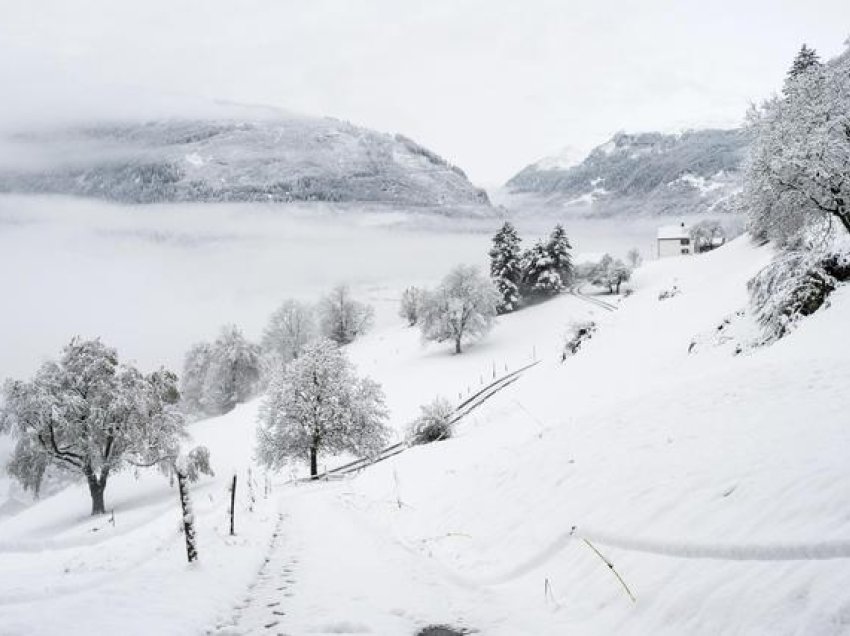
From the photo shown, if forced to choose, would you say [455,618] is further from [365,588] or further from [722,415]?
[722,415]

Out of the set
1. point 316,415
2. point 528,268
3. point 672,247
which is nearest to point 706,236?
point 672,247

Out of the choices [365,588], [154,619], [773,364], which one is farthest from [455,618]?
[773,364]

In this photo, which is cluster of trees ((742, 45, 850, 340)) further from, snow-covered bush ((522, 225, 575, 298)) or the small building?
the small building

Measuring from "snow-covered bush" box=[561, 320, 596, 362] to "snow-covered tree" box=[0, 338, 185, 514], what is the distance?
1065 inches

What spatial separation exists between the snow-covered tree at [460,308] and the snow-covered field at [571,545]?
154ft

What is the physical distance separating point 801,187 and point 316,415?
28.8 metres

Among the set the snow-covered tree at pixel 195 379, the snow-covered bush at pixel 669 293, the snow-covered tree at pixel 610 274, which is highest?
the snow-covered tree at pixel 610 274

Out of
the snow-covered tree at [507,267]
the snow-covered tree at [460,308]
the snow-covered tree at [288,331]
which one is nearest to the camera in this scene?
the snow-covered tree at [460,308]

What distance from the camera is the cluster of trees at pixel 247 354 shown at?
244 feet

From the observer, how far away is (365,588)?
27.3 feet

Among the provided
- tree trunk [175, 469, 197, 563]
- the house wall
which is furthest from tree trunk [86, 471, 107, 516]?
the house wall

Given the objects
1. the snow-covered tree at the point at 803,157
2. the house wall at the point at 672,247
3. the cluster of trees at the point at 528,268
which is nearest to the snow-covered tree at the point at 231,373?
the cluster of trees at the point at 528,268

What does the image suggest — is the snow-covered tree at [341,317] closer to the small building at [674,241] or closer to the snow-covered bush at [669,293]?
the snow-covered bush at [669,293]

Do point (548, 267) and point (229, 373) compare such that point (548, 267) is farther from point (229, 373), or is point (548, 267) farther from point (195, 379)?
point (195, 379)
